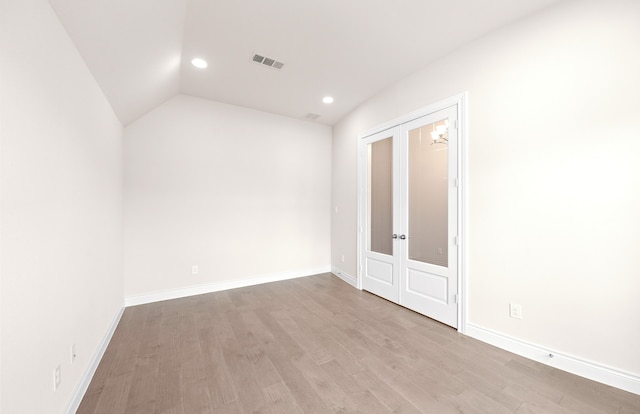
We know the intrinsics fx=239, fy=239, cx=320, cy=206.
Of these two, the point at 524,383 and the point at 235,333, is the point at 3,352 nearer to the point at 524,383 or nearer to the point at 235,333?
the point at 235,333

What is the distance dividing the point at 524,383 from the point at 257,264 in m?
3.65

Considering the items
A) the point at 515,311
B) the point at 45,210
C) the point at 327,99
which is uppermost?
the point at 327,99

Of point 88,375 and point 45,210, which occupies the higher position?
point 45,210

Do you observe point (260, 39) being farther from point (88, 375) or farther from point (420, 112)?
point (88, 375)

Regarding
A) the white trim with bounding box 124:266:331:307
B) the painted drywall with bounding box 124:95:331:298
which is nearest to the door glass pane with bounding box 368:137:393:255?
the painted drywall with bounding box 124:95:331:298

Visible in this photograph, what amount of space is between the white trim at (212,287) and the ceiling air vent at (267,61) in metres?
3.31

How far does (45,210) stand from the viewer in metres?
1.32

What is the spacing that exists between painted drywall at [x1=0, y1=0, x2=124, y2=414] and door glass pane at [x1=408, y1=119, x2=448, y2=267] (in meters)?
3.31

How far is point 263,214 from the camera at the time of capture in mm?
4344

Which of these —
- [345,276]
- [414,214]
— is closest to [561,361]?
[414,214]

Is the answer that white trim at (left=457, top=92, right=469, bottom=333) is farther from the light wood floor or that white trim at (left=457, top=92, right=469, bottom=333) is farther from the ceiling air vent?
the ceiling air vent

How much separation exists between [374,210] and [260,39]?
2764 mm

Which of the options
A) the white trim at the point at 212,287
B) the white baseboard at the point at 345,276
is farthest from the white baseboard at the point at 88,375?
the white baseboard at the point at 345,276

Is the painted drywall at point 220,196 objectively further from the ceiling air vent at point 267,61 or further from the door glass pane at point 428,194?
the door glass pane at point 428,194
